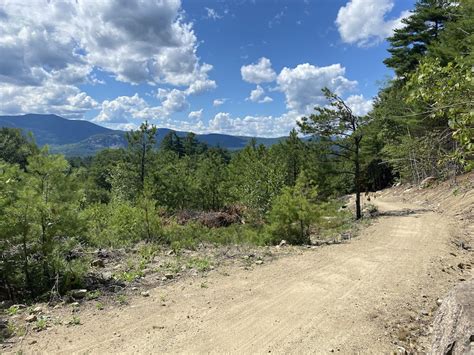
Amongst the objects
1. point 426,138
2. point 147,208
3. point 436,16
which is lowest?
point 147,208

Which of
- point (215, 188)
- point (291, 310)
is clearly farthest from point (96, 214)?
point (215, 188)

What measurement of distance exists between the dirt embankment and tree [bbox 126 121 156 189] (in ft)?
82.9

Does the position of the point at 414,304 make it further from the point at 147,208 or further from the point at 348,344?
the point at 147,208

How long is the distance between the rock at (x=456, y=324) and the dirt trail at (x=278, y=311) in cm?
112

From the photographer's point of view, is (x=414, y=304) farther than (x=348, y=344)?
Yes

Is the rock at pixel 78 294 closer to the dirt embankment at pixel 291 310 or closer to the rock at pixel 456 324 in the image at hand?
the dirt embankment at pixel 291 310

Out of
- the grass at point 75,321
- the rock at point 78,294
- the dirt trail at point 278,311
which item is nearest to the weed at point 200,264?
→ the dirt trail at point 278,311

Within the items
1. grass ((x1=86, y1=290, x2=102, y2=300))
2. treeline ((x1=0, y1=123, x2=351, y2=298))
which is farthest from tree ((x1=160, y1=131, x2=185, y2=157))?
grass ((x1=86, y1=290, x2=102, y2=300))

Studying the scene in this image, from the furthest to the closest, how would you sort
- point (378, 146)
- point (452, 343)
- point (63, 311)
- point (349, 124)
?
point (378, 146), point (349, 124), point (63, 311), point (452, 343)

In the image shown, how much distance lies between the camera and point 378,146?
142ft

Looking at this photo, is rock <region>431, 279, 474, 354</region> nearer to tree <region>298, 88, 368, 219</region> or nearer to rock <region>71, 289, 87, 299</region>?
rock <region>71, 289, 87, 299</region>

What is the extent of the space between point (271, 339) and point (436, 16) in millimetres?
37627

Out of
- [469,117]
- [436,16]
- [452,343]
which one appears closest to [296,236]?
[452,343]

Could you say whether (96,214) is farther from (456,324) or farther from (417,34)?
(417,34)
